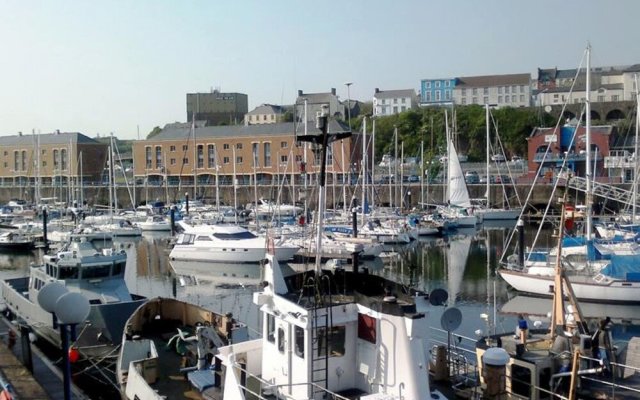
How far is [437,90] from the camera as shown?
410ft

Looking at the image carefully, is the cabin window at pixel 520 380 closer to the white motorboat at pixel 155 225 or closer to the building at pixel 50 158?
the white motorboat at pixel 155 225

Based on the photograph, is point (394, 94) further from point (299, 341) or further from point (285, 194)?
point (299, 341)

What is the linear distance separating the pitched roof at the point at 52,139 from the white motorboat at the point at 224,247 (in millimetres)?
55807

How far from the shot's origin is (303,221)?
162ft

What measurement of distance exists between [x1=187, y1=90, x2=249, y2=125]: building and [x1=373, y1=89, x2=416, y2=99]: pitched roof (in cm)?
2847

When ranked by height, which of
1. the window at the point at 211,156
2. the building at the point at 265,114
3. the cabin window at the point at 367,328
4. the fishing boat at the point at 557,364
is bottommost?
the fishing boat at the point at 557,364

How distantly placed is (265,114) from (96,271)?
103 meters

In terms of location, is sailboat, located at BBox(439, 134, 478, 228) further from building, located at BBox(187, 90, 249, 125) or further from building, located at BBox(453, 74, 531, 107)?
building, located at BBox(187, 90, 249, 125)

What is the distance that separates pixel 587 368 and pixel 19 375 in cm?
1137

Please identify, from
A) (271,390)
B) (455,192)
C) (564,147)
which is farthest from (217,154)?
(271,390)

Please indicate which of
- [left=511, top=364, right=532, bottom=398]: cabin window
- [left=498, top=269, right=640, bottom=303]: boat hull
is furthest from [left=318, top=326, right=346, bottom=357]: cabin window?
[left=498, top=269, right=640, bottom=303]: boat hull

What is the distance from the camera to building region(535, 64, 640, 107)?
353 ft

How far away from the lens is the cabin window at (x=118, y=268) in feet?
84.8

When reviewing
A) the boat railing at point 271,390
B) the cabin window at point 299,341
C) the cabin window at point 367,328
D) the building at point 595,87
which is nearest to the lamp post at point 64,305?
the boat railing at point 271,390
